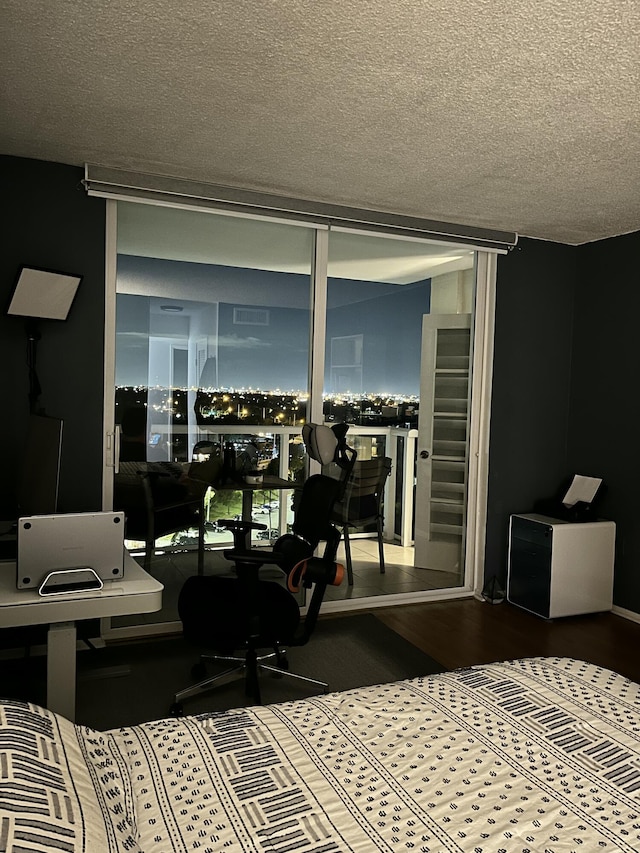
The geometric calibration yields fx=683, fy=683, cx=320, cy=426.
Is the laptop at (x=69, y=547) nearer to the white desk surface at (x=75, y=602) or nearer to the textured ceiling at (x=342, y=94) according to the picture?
the white desk surface at (x=75, y=602)

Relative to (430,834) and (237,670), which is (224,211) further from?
(430,834)

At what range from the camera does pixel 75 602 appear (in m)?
2.45

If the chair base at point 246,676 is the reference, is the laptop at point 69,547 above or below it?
above

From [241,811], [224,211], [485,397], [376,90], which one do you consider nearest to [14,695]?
[241,811]

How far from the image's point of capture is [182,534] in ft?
13.4

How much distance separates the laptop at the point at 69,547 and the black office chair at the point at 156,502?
1306mm

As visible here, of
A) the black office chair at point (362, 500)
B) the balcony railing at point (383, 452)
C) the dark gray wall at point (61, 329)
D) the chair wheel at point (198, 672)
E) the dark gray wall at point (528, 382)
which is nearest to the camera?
the chair wheel at point (198, 672)

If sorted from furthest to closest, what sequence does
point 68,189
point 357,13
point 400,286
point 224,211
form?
point 400,286 → point 224,211 → point 68,189 → point 357,13

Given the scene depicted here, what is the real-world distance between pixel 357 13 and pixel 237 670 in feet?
9.01

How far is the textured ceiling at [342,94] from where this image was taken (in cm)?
214

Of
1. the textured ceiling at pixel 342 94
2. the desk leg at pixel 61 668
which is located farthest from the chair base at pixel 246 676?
the textured ceiling at pixel 342 94

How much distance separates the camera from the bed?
1.31 metres

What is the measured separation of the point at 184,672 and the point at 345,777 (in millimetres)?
2094

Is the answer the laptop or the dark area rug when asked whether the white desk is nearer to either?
the laptop
